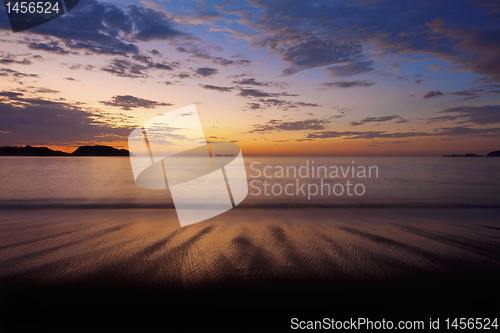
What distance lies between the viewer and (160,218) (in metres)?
6.68

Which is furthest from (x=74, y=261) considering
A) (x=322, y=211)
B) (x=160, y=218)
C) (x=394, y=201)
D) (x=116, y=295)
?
(x=394, y=201)

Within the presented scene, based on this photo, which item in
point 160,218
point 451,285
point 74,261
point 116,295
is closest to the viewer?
point 116,295

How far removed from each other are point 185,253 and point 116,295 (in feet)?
4.18

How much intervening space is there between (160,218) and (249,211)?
2.74 meters

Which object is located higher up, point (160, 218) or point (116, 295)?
Result: point (116, 295)

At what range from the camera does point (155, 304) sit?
8.36 ft

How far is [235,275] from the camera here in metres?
3.13

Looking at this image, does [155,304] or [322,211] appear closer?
[155,304]

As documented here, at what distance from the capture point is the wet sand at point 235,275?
2447mm

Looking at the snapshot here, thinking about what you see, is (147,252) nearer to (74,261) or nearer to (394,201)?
(74,261)

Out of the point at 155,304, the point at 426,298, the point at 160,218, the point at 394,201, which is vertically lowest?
the point at 394,201

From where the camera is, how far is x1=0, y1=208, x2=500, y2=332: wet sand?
8.03ft

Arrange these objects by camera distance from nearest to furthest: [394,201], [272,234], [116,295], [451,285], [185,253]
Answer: [116,295] < [451,285] < [185,253] < [272,234] < [394,201]

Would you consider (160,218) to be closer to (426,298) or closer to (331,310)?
(331,310)
